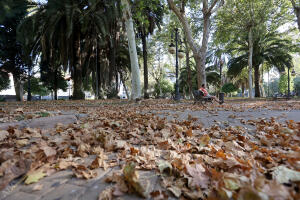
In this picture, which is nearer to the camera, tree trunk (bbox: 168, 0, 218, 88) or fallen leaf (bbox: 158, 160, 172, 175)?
fallen leaf (bbox: 158, 160, 172, 175)

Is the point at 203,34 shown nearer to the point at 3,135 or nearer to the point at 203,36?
the point at 203,36

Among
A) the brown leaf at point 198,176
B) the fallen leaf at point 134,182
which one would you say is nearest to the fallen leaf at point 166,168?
the brown leaf at point 198,176

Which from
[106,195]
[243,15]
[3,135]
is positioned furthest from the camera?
[243,15]

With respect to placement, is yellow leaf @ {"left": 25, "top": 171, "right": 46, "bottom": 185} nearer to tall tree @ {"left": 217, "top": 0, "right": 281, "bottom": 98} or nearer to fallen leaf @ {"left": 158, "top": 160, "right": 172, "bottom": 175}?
fallen leaf @ {"left": 158, "top": 160, "right": 172, "bottom": 175}

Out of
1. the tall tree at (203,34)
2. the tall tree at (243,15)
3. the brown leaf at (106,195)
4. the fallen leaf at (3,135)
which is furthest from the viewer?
the tall tree at (243,15)

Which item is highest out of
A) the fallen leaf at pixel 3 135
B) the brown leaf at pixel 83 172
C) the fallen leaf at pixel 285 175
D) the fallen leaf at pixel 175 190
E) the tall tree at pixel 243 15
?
the tall tree at pixel 243 15

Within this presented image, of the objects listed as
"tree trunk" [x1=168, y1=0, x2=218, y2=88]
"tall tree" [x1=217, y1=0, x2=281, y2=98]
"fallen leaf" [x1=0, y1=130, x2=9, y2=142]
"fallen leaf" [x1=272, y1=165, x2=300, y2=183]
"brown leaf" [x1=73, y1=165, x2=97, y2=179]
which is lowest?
"brown leaf" [x1=73, y1=165, x2=97, y2=179]

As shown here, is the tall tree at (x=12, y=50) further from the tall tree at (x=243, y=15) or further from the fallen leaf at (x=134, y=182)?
the fallen leaf at (x=134, y=182)

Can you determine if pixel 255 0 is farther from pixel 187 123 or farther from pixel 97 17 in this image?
pixel 187 123

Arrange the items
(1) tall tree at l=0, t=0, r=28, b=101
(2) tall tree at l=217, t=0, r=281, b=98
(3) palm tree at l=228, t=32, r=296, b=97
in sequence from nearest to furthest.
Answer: (2) tall tree at l=217, t=0, r=281, b=98, (1) tall tree at l=0, t=0, r=28, b=101, (3) palm tree at l=228, t=32, r=296, b=97

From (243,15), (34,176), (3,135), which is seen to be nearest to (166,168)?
(34,176)

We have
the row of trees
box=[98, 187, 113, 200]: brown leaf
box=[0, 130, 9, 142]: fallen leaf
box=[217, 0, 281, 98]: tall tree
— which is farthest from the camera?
box=[217, 0, 281, 98]: tall tree

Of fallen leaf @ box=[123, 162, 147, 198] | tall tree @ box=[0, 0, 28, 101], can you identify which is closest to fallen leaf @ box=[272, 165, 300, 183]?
fallen leaf @ box=[123, 162, 147, 198]

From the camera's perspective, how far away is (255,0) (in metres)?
14.9
